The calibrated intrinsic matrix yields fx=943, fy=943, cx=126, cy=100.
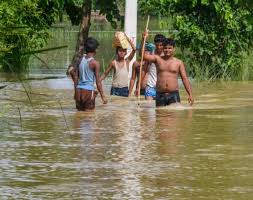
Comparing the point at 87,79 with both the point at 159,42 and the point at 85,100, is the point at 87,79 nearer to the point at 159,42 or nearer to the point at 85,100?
the point at 85,100

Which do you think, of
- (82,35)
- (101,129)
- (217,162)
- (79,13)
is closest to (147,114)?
(101,129)

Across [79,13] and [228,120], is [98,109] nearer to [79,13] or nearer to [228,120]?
[228,120]

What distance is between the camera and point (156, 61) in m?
14.3

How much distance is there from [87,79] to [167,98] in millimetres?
1245

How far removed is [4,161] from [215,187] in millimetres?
2303

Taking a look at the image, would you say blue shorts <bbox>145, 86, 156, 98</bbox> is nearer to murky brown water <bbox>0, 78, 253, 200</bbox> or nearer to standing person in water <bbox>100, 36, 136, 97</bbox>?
standing person in water <bbox>100, 36, 136, 97</bbox>

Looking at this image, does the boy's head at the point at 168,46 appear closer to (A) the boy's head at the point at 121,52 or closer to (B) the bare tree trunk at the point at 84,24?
(A) the boy's head at the point at 121,52

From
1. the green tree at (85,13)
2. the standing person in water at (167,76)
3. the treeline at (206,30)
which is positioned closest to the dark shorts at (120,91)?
the standing person in water at (167,76)

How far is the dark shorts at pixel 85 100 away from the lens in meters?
13.9

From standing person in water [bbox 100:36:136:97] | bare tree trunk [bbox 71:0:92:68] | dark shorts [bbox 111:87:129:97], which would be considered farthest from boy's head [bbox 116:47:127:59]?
bare tree trunk [bbox 71:0:92:68]

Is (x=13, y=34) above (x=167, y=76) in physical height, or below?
above

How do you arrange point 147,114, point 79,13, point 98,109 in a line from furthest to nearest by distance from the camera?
point 79,13, point 98,109, point 147,114

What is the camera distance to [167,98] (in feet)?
46.6

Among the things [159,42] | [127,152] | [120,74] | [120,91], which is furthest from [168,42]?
[127,152]
